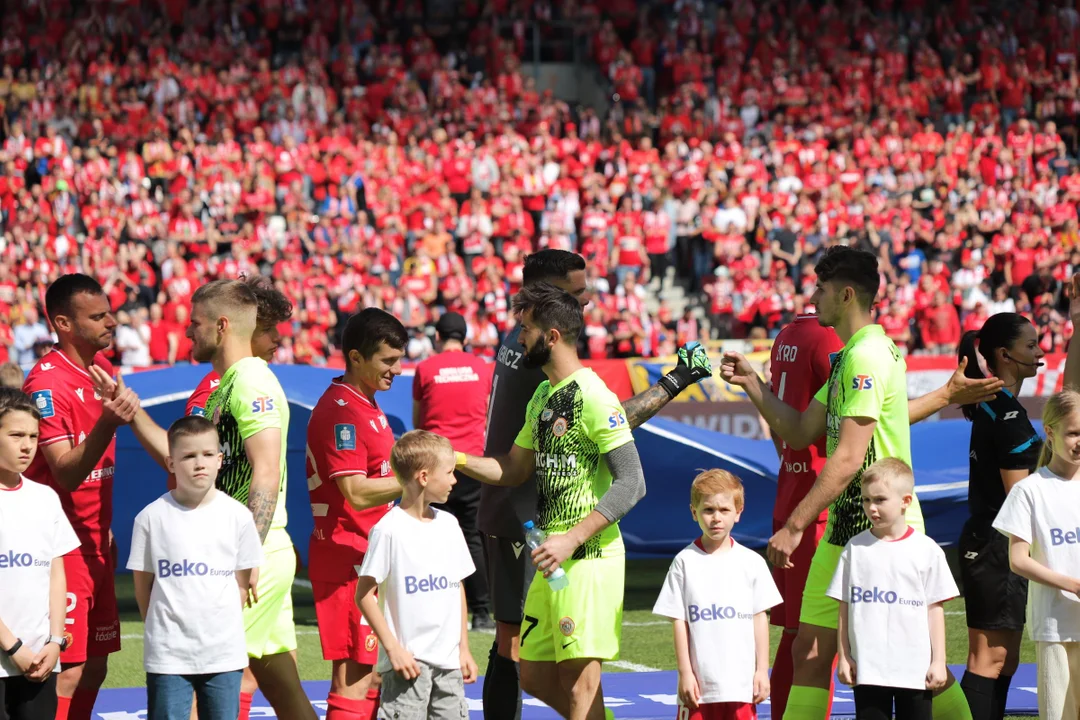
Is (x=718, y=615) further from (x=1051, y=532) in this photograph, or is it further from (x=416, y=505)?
(x=1051, y=532)

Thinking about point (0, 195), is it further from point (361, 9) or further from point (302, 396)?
point (302, 396)

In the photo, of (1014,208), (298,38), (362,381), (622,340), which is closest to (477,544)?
(362,381)

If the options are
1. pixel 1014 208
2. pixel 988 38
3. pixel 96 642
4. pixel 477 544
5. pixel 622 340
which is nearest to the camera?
pixel 96 642

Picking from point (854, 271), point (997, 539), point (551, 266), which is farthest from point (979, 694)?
point (551, 266)

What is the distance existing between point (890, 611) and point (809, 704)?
1.56ft

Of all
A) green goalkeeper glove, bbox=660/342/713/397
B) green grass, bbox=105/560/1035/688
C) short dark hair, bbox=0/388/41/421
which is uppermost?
green goalkeeper glove, bbox=660/342/713/397

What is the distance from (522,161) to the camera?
23.0 metres

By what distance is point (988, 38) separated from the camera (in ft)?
91.6

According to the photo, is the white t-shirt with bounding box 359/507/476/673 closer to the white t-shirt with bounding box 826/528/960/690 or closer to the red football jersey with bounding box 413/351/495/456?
the white t-shirt with bounding box 826/528/960/690

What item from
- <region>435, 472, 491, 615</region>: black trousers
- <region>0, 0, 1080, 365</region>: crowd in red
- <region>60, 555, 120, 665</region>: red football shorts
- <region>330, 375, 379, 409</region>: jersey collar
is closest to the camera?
<region>60, 555, 120, 665</region>: red football shorts

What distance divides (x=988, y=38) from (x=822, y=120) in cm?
446

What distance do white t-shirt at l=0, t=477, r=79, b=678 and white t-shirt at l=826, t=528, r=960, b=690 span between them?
2586 mm

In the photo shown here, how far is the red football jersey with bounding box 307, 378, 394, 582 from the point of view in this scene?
221 inches

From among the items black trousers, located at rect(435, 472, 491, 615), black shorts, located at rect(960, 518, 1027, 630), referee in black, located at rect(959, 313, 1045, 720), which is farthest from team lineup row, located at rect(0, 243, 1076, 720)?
black trousers, located at rect(435, 472, 491, 615)
